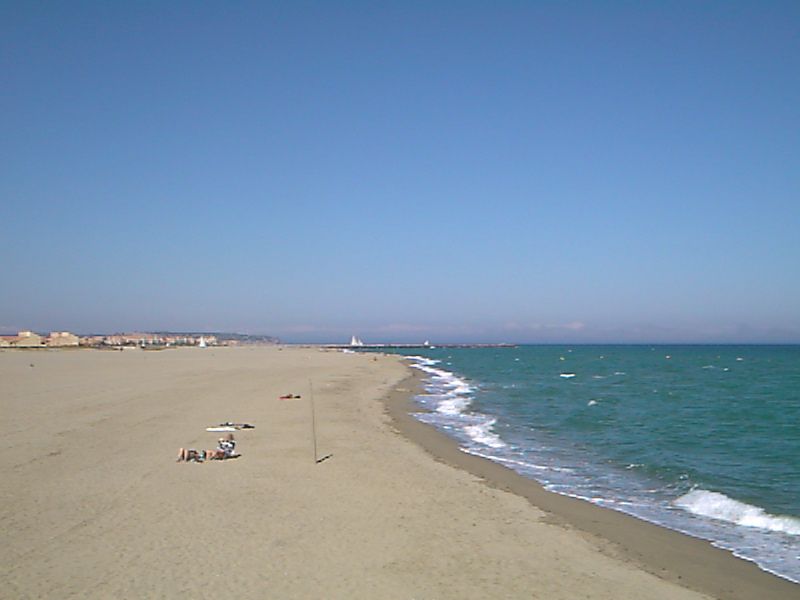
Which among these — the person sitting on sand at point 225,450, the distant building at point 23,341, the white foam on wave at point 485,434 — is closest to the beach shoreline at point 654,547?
the white foam on wave at point 485,434

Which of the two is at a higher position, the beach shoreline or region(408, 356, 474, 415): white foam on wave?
region(408, 356, 474, 415): white foam on wave

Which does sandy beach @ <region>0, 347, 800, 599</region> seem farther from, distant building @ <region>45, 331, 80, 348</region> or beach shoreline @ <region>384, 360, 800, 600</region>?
distant building @ <region>45, 331, 80, 348</region>

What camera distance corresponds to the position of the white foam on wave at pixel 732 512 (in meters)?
11.5

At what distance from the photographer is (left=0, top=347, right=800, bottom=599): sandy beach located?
791cm

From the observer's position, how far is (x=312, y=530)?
9.91 metres

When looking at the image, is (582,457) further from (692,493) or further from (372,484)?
(372,484)

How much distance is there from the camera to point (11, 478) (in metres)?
12.7

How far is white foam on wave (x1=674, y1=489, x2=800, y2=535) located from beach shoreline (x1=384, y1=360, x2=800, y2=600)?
5.79 feet

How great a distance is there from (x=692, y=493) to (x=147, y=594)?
1137 cm

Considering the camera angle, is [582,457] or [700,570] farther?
[582,457]

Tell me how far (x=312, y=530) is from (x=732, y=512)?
27.2 feet

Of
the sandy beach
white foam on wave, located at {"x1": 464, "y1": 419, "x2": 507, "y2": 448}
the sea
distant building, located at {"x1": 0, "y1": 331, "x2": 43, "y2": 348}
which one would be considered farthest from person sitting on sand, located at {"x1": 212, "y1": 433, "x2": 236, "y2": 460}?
distant building, located at {"x1": 0, "y1": 331, "x2": 43, "y2": 348}

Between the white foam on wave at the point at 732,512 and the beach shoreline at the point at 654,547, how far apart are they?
69.5 inches

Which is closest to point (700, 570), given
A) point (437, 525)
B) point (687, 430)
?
point (437, 525)
